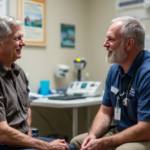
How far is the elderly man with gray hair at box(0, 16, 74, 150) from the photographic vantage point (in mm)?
1595

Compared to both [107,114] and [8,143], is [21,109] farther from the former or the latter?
[107,114]

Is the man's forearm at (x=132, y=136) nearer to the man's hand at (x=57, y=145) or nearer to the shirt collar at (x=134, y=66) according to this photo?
the man's hand at (x=57, y=145)

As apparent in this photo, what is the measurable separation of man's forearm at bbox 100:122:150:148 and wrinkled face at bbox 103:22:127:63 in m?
0.52

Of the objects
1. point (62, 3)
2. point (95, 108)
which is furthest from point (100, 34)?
point (95, 108)

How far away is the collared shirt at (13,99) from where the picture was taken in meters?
1.66

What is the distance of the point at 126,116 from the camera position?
1.88m

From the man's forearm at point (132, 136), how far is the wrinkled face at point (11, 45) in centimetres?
87

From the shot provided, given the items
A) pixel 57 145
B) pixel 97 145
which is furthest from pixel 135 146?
pixel 57 145

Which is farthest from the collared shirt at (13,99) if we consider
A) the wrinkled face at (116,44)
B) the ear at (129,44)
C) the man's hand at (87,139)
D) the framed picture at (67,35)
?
the framed picture at (67,35)

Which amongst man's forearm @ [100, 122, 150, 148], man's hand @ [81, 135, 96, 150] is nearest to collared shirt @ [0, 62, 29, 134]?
man's hand @ [81, 135, 96, 150]

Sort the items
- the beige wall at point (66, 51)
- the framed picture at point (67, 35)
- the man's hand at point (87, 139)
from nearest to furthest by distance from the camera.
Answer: the man's hand at point (87, 139), the beige wall at point (66, 51), the framed picture at point (67, 35)

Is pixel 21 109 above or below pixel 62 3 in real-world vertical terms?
below

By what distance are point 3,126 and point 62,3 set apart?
2.17 meters

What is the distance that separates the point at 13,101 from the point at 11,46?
0.38 meters
